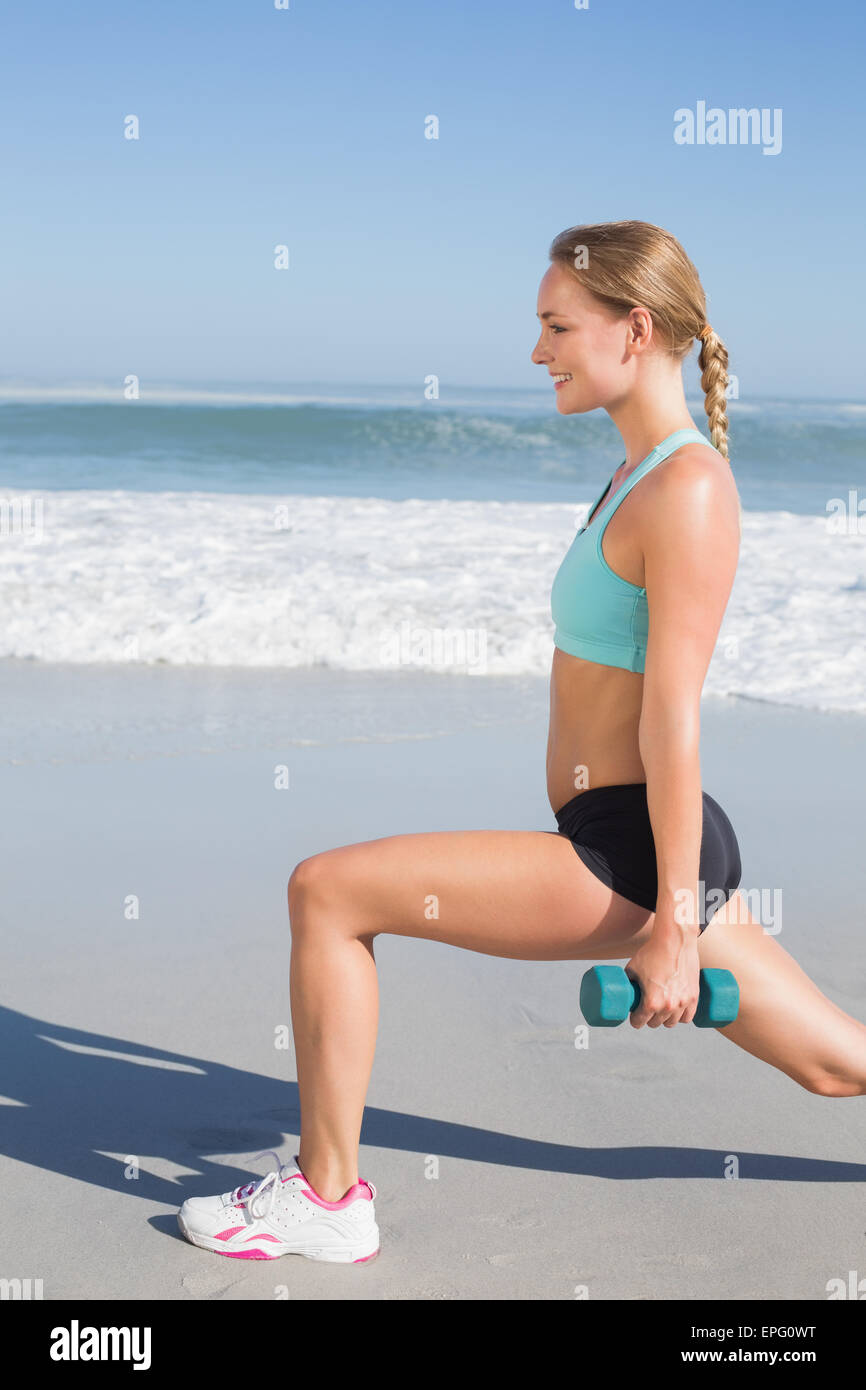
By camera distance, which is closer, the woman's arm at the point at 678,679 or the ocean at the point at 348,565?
the woman's arm at the point at 678,679

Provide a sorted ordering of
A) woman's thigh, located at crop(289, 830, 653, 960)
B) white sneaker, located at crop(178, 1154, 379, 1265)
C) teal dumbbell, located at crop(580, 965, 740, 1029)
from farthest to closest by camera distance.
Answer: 1. white sneaker, located at crop(178, 1154, 379, 1265)
2. woman's thigh, located at crop(289, 830, 653, 960)
3. teal dumbbell, located at crop(580, 965, 740, 1029)

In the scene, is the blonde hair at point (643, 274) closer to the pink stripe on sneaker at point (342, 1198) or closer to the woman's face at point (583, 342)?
the woman's face at point (583, 342)

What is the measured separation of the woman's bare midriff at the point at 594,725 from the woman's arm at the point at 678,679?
0.14 m

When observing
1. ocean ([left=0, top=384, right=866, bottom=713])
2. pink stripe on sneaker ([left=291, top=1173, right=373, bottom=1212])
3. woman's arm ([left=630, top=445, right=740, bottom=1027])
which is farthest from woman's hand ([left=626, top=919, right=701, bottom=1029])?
ocean ([left=0, top=384, right=866, bottom=713])

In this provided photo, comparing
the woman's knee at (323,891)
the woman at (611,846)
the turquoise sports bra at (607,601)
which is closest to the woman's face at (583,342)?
the woman at (611,846)

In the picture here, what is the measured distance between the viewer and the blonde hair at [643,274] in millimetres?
2299

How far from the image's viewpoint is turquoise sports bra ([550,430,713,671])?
2.27m

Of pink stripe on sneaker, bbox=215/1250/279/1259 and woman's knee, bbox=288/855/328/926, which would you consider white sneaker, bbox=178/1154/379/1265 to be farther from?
woman's knee, bbox=288/855/328/926

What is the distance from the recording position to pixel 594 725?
A: 2.39 m

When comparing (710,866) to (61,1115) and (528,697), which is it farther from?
(528,697)

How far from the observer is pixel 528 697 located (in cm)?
699

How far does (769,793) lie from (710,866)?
3.19 m

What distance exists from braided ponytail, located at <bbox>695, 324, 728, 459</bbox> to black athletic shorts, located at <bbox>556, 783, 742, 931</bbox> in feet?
2.21
